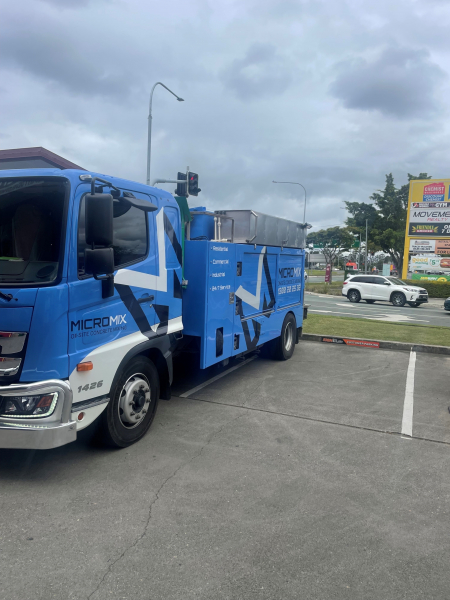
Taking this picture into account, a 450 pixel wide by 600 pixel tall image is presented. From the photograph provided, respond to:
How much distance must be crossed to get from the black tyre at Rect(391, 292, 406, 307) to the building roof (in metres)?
19.2

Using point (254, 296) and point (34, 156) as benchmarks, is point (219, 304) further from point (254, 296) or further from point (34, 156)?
point (34, 156)

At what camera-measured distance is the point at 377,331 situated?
41.9 ft

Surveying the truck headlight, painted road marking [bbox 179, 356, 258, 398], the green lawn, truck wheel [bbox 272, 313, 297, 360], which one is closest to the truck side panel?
truck wheel [bbox 272, 313, 297, 360]

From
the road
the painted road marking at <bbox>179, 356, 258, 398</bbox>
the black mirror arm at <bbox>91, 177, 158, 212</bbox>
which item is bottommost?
the road

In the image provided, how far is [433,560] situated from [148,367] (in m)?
2.97

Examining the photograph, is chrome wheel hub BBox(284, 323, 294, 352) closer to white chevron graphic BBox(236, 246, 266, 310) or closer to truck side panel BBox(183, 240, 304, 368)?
truck side panel BBox(183, 240, 304, 368)

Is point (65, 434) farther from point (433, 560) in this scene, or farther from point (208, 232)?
point (208, 232)

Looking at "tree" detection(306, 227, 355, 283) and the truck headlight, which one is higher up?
"tree" detection(306, 227, 355, 283)

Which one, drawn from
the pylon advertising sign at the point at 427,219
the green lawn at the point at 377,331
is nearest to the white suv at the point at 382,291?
the green lawn at the point at 377,331

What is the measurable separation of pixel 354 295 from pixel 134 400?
79.6 feet

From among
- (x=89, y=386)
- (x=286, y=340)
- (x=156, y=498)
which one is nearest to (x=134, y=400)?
(x=89, y=386)

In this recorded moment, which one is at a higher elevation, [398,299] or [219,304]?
[219,304]

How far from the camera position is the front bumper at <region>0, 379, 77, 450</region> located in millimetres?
3627

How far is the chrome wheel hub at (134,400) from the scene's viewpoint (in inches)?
182
